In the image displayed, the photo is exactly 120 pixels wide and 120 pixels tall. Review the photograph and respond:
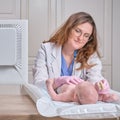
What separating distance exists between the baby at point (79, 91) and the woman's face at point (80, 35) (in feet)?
2.19

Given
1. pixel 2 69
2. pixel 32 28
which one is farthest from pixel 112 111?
pixel 32 28

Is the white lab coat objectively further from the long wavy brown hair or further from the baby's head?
the baby's head

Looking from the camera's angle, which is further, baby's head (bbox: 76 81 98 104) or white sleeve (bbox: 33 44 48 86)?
white sleeve (bbox: 33 44 48 86)

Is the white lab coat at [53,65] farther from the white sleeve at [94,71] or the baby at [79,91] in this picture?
the baby at [79,91]

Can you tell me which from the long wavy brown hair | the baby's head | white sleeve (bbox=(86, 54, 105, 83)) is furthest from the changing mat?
the long wavy brown hair

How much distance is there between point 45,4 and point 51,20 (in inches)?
5.7

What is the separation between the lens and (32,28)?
2.52m

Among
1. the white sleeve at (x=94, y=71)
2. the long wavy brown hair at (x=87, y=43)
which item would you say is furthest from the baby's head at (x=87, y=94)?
the long wavy brown hair at (x=87, y=43)

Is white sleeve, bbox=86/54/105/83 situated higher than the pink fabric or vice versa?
the pink fabric

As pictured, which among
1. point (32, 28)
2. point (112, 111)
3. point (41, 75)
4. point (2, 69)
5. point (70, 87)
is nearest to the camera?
point (112, 111)

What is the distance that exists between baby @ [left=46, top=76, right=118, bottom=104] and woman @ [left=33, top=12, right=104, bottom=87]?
0.61 metres

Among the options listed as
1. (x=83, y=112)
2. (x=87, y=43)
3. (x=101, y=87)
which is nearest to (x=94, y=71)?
(x=87, y=43)

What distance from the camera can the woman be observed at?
4.66 feet

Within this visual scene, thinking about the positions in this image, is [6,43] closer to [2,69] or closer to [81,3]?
[2,69]
